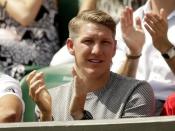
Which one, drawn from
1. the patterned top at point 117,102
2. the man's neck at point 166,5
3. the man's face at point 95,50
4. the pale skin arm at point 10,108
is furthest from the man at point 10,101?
the man's neck at point 166,5

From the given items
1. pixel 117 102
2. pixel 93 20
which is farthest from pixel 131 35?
pixel 117 102

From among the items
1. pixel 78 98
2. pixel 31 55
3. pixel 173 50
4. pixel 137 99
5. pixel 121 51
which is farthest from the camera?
pixel 31 55

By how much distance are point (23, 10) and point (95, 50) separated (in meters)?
1.16

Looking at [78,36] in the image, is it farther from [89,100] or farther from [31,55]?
[31,55]

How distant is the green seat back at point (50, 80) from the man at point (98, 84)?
409 millimetres

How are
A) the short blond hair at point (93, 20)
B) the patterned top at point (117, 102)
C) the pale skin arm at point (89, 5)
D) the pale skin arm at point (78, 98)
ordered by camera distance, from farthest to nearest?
the pale skin arm at point (89, 5) < the short blond hair at point (93, 20) < the patterned top at point (117, 102) < the pale skin arm at point (78, 98)

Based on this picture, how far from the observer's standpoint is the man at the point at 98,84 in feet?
9.11

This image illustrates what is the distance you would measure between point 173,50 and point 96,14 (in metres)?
0.39

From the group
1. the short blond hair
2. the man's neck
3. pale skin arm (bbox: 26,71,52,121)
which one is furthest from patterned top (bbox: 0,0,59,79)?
pale skin arm (bbox: 26,71,52,121)

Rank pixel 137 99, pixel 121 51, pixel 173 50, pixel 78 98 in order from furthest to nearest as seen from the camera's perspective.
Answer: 1. pixel 121 51
2. pixel 173 50
3. pixel 137 99
4. pixel 78 98

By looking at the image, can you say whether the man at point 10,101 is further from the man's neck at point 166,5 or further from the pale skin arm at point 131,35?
the man's neck at point 166,5

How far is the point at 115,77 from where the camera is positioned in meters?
2.90

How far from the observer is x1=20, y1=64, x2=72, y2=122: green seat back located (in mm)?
3338

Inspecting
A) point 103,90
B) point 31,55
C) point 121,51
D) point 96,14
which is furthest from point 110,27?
point 31,55
